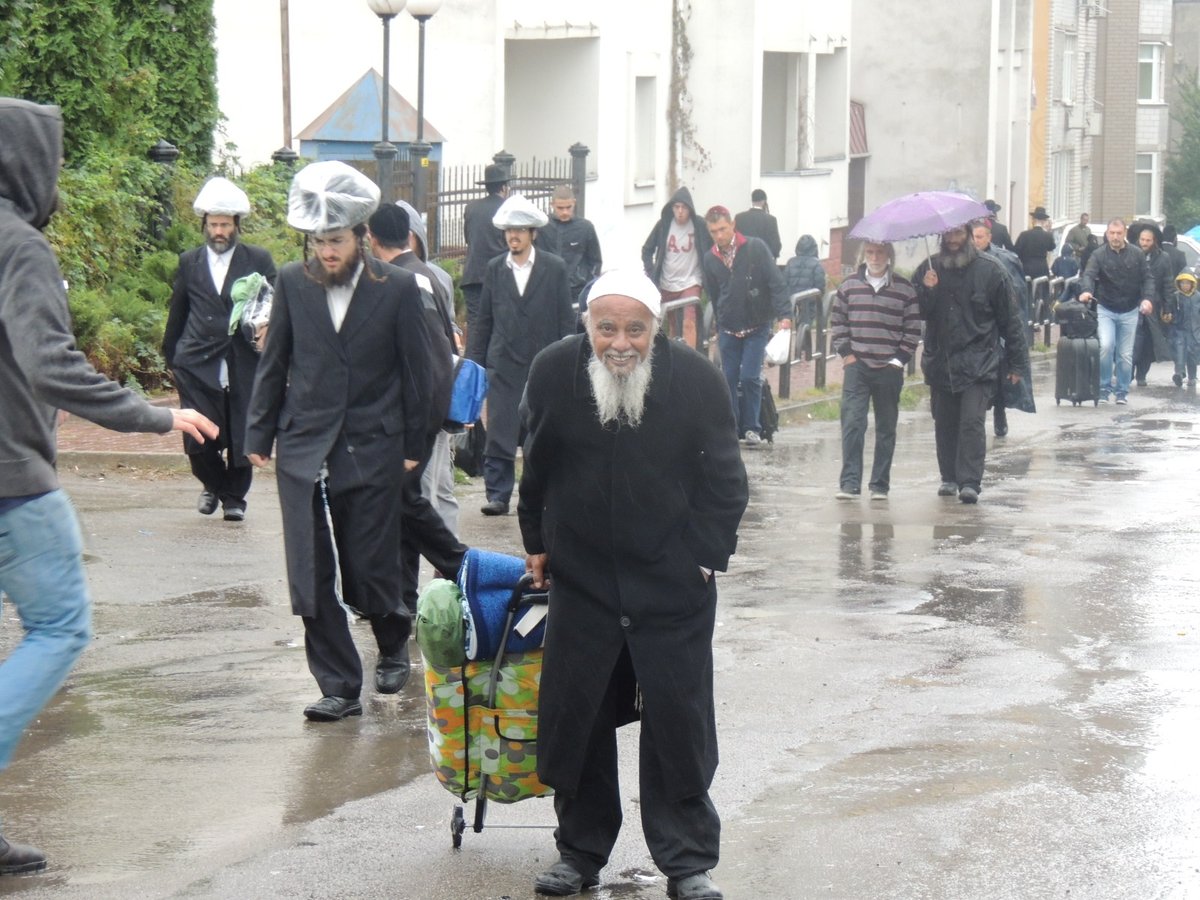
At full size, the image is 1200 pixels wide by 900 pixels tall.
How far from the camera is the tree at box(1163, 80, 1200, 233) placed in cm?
6281

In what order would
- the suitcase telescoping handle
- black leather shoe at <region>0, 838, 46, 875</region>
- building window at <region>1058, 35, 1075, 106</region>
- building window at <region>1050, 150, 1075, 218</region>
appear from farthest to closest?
building window at <region>1050, 150, 1075, 218</region> → building window at <region>1058, 35, 1075, 106</region> → the suitcase telescoping handle → black leather shoe at <region>0, 838, 46, 875</region>

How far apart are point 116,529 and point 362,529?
4308mm

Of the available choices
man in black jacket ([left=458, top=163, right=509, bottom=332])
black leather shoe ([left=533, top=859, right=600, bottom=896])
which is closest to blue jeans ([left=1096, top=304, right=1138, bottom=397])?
man in black jacket ([left=458, top=163, right=509, bottom=332])

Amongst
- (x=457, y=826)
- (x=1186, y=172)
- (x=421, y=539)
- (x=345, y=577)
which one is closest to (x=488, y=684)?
(x=457, y=826)

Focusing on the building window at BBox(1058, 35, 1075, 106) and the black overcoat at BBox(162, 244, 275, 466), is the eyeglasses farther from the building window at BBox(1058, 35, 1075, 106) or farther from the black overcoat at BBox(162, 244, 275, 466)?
the building window at BBox(1058, 35, 1075, 106)

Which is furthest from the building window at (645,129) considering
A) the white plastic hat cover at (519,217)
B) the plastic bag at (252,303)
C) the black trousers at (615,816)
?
the black trousers at (615,816)

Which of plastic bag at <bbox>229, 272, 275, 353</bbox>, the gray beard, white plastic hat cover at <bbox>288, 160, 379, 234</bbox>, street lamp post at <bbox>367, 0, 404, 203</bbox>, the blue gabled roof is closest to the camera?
the gray beard

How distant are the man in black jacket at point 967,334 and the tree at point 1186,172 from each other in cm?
5262

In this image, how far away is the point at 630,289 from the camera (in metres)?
4.97

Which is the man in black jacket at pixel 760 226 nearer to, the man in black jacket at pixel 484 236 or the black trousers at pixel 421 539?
the man in black jacket at pixel 484 236

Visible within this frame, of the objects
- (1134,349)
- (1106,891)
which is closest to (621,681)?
(1106,891)

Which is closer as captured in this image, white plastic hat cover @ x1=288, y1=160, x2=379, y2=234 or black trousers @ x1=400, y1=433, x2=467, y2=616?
white plastic hat cover @ x1=288, y1=160, x2=379, y2=234

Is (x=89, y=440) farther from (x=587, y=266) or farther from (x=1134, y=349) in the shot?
(x=1134, y=349)

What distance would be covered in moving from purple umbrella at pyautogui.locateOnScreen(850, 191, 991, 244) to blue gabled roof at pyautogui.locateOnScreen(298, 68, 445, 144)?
11250 millimetres
